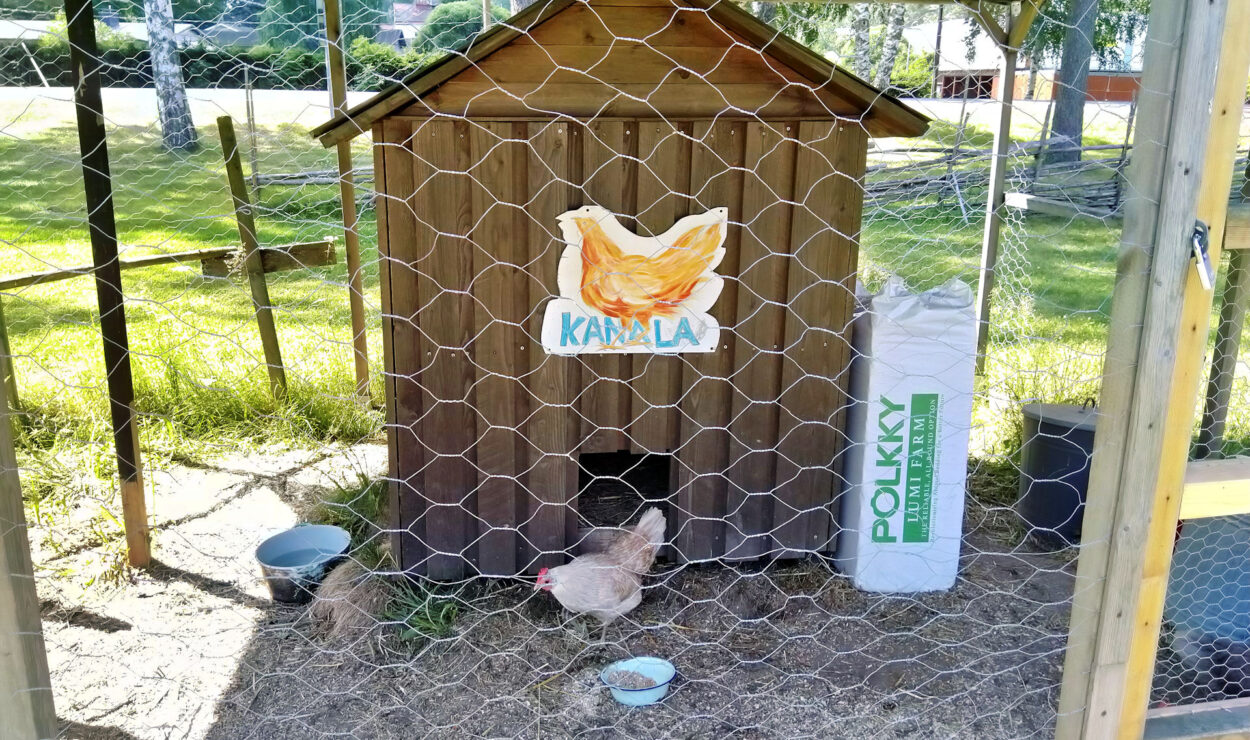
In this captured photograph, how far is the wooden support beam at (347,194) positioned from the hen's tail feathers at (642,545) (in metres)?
1.48

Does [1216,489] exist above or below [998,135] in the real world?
below

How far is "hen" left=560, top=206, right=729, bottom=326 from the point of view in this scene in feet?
9.94

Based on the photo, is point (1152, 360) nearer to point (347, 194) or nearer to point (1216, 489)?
point (1216, 489)

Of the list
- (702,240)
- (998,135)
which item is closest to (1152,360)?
(702,240)

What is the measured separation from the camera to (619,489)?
4023 millimetres

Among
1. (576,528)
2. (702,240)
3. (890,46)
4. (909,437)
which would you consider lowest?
(576,528)

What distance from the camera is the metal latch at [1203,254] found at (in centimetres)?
176

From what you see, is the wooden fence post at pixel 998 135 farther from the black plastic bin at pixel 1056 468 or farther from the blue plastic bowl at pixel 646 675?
the blue plastic bowl at pixel 646 675

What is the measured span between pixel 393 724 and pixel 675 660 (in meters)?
0.88

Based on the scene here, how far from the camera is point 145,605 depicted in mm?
3229

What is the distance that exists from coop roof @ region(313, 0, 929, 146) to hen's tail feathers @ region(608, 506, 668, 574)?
4.48ft

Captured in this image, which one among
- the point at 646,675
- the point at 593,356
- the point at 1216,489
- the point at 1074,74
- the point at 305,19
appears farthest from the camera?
the point at 305,19

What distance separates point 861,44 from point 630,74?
5.17 m

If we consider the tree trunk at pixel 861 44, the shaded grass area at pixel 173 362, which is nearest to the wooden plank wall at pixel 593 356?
the shaded grass area at pixel 173 362
